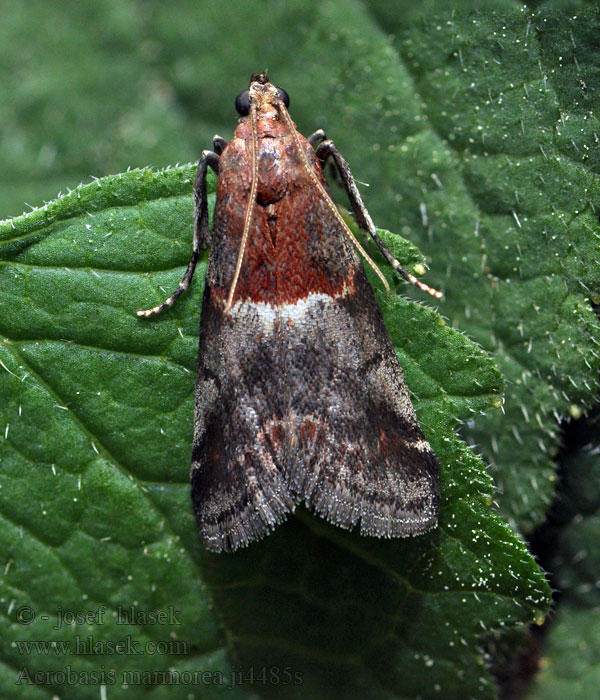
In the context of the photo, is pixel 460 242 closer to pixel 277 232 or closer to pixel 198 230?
pixel 277 232

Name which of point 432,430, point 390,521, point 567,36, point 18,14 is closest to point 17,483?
point 390,521

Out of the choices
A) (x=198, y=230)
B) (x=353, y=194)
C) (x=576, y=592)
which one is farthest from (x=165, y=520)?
(x=576, y=592)

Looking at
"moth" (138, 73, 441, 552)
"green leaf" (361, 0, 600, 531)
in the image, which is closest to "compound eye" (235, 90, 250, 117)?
"moth" (138, 73, 441, 552)

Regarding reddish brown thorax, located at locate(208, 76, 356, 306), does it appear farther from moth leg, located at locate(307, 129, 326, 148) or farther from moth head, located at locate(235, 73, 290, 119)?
moth leg, located at locate(307, 129, 326, 148)

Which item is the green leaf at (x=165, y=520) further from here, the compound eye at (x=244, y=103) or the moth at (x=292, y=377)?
the compound eye at (x=244, y=103)

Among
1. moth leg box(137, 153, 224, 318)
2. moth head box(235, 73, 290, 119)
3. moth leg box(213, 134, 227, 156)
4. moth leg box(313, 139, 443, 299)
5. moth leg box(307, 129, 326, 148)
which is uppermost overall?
moth head box(235, 73, 290, 119)

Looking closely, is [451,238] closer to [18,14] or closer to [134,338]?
[134,338]
